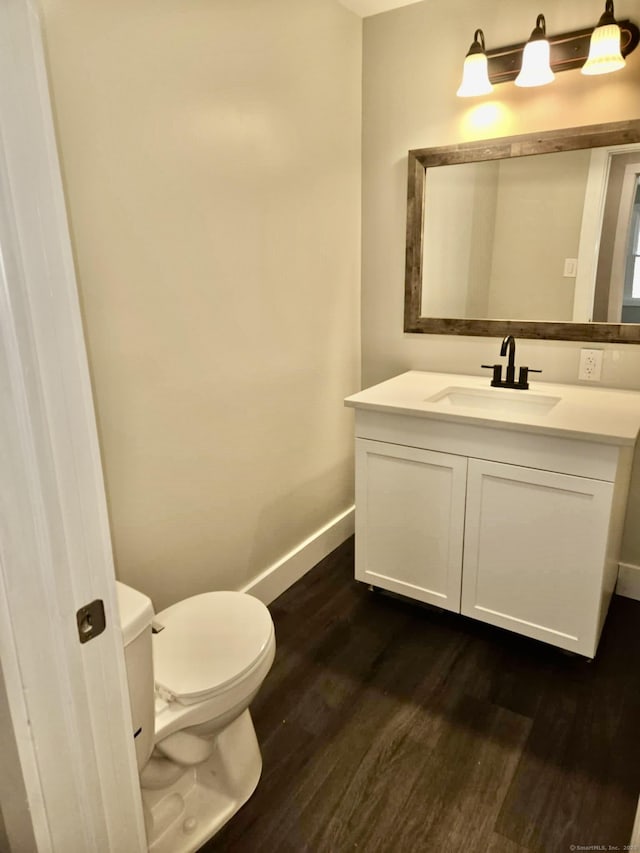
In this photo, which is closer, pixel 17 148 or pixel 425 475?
pixel 17 148

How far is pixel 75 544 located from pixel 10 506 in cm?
9

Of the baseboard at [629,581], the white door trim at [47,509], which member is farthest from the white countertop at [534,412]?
the white door trim at [47,509]

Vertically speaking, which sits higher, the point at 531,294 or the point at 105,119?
the point at 105,119

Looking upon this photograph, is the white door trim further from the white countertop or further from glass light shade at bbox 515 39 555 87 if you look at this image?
glass light shade at bbox 515 39 555 87

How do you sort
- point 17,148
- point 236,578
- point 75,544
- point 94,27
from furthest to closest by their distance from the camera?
point 236,578
point 94,27
point 75,544
point 17,148

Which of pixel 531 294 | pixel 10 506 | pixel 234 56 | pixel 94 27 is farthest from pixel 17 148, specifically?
pixel 531 294

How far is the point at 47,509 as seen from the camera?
24.4 inches

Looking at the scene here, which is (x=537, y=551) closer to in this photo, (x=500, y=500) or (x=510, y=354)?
(x=500, y=500)

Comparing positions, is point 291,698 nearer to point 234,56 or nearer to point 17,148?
point 17,148

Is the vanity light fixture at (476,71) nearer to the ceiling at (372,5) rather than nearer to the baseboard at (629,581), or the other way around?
the ceiling at (372,5)

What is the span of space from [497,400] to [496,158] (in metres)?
0.92

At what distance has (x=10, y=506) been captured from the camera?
0.59m

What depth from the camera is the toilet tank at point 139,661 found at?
1034 millimetres

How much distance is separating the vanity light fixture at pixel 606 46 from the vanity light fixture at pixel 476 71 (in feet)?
1.15
